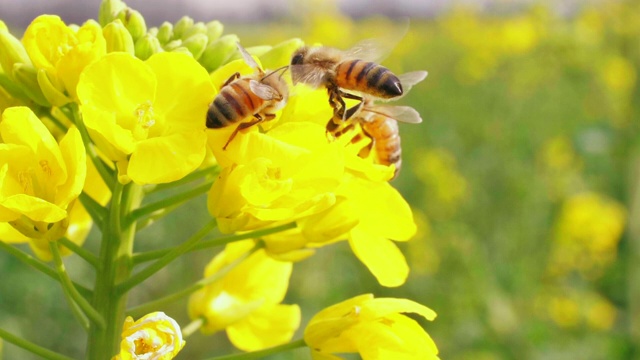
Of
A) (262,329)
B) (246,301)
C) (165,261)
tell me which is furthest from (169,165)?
(262,329)

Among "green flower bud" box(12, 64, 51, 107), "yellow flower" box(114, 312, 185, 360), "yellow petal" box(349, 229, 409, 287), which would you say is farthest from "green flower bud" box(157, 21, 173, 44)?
"yellow flower" box(114, 312, 185, 360)

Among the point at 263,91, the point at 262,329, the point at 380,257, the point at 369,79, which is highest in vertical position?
the point at 263,91

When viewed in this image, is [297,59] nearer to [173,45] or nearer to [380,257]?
[173,45]

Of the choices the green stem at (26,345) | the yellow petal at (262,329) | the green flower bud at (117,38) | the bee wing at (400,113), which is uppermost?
the green flower bud at (117,38)

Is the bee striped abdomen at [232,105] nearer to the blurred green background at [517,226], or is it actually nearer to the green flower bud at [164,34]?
the green flower bud at [164,34]

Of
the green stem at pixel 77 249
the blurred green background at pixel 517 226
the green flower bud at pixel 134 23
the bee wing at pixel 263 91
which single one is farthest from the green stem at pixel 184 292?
the blurred green background at pixel 517 226

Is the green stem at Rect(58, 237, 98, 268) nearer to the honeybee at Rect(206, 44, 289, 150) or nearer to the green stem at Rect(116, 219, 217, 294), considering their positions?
the green stem at Rect(116, 219, 217, 294)
